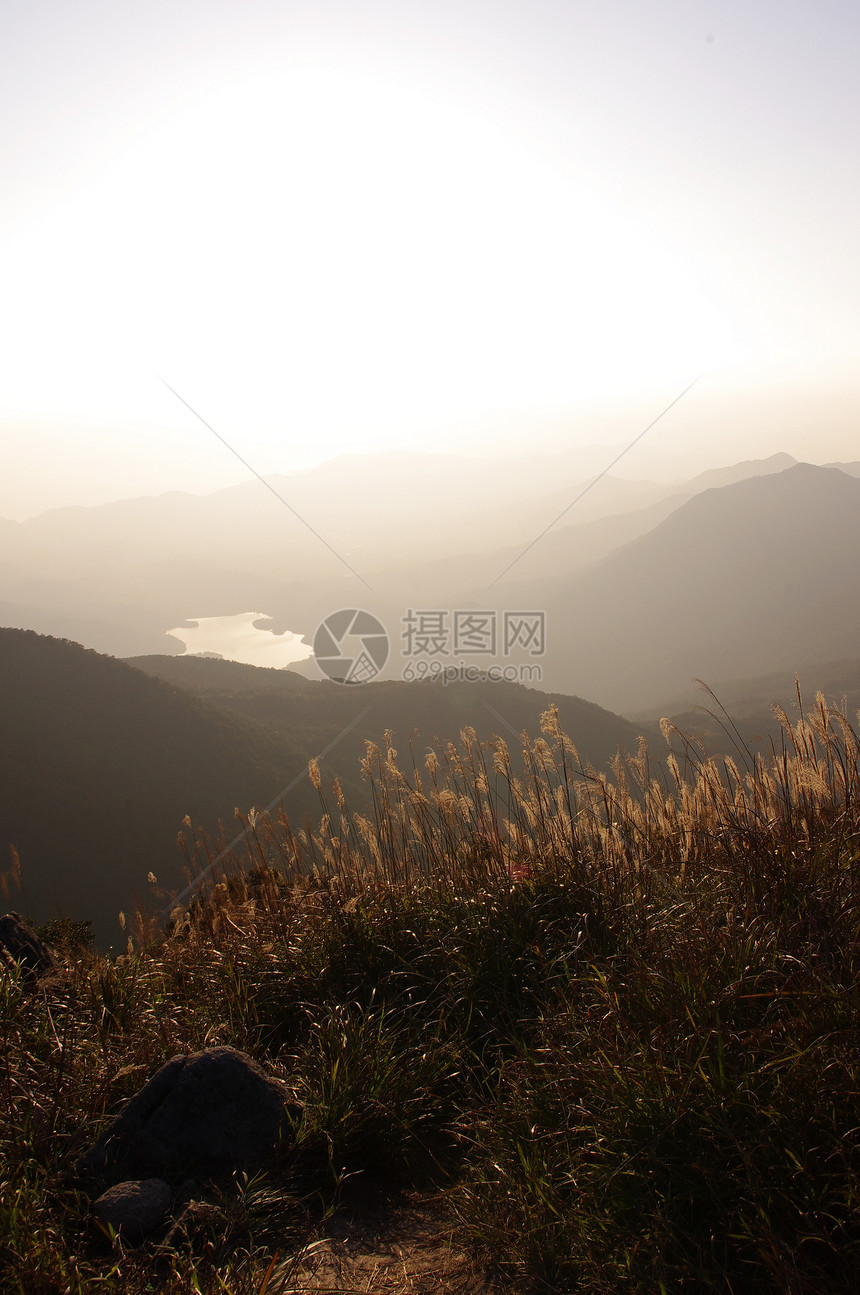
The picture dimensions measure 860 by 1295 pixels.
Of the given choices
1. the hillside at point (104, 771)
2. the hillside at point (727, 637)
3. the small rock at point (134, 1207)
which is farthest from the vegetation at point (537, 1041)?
the hillside at point (727, 637)

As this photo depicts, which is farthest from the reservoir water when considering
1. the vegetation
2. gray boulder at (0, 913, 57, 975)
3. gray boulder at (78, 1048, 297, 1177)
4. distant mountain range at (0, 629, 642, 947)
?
gray boulder at (78, 1048, 297, 1177)

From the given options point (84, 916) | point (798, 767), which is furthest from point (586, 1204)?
point (84, 916)

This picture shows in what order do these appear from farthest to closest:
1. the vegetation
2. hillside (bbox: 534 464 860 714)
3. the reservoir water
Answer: hillside (bbox: 534 464 860 714) < the reservoir water < the vegetation

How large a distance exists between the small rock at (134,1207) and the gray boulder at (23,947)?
2.11 meters

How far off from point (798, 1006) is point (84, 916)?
1409 inches

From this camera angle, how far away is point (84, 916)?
105 ft

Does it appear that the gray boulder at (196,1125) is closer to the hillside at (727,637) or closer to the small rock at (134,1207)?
the small rock at (134,1207)

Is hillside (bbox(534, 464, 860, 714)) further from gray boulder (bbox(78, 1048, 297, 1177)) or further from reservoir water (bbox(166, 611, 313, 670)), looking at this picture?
gray boulder (bbox(78, 1048, 297, 1177))

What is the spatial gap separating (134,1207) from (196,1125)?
1.06 ft

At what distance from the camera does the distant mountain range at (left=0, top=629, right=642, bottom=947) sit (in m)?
36.3

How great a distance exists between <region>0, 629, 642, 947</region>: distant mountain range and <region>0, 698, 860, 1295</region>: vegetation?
28218 mm

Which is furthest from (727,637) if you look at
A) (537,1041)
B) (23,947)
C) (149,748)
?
(23,947)

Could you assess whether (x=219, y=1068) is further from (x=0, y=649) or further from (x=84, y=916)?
(x=0, y=649)

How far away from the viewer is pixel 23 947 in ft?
13.9
